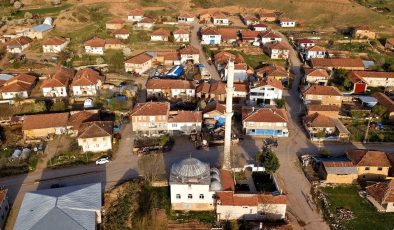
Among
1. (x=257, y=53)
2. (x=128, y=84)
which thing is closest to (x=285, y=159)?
(x=128, y=84)

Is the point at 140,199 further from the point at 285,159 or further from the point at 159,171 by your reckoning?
the point at 285,159

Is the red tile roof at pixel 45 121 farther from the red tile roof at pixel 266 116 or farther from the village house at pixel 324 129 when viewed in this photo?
the village house at pixel 324 129

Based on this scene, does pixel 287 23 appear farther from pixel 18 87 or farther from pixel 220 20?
pixel 18 87

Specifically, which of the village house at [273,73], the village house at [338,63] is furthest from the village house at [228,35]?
the village house at [338,63]

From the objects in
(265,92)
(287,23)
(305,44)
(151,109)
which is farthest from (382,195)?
(287,23)

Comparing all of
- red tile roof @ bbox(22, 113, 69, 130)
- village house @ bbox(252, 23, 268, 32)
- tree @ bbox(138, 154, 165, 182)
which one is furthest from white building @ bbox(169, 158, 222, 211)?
village house @ bbox(252, 23, 268, 32)
